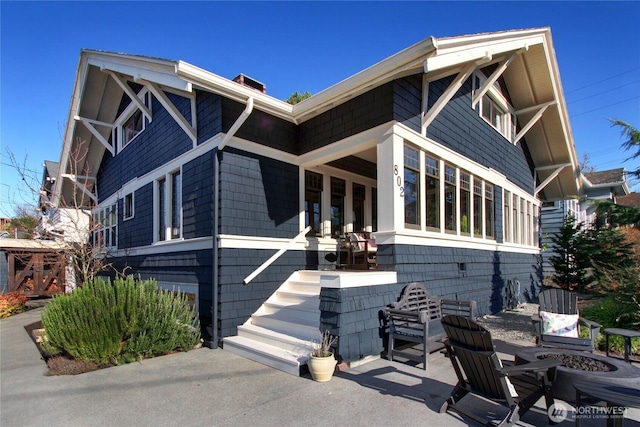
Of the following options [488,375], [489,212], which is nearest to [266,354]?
[488,375]

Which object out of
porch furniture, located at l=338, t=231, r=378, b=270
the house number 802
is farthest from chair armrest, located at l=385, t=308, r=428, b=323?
porch furniture, located at l=338, t=231, r=378, b=270

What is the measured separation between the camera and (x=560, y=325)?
4.98 metres

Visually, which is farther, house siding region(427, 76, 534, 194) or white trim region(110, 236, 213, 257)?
house siding region(427, 76, 534, 194)

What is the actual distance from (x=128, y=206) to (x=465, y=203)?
9.34 meters

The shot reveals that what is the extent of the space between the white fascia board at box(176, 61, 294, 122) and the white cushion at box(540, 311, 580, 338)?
5.44 metres

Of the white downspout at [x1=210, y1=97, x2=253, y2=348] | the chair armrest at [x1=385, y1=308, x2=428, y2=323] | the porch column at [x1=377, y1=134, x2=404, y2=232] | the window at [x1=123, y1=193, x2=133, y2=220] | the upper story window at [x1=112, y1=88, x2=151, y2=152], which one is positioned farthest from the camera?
the window at [x1=123, y1=193, x2=133, y2=220]

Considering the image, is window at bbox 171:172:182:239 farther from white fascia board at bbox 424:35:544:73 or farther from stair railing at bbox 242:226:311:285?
white fascia board at bbox 424:35:544:73

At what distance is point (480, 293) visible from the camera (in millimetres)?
8234

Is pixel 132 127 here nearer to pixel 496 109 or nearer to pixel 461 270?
pixel 461 270

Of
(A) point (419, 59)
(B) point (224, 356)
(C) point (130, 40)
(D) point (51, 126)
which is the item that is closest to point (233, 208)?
(B) point (224, 356)

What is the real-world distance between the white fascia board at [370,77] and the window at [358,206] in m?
2.68

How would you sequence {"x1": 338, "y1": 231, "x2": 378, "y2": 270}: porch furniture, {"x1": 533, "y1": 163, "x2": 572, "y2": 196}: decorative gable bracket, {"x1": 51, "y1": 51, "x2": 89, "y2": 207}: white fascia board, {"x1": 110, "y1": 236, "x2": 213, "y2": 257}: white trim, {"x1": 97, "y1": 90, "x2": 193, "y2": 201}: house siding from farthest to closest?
{"x1": 533, "y1": 163, "x2": 572, "y2": 196}: decorative gable bracket, {"x1": 51, "y1": 51, "x2": 89, "y2": 207}: white fascia board, {"x1": 97, "y1": 90, "x2": 193, "y2": 201}: house siding, {"x1": 338, "y1": 231, "x2": 378, "y2": 270}: porch furniture, {"x1": 110, "y1": 236, "x2": 213, "y2": 257}: white trim

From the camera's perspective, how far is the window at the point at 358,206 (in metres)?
8.75

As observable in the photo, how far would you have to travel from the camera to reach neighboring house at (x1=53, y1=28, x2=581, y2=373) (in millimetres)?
5512
